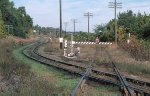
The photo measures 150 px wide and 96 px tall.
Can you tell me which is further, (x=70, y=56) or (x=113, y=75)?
(x=70, y=56)

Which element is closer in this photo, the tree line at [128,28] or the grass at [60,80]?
the grass at [60,80]

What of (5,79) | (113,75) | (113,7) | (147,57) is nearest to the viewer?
(5,79)

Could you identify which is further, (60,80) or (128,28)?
(128,28)

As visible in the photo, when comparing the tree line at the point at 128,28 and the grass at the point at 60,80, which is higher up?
the tree line at the point at 128,28

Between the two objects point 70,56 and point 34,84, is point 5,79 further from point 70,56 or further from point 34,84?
point 70,56

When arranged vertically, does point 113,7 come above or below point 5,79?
above

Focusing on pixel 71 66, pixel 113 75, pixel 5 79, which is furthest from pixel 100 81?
pixel 71 66

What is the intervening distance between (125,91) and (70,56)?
26.8 meters

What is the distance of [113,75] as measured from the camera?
65.2ft

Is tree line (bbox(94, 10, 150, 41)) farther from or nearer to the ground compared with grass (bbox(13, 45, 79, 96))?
farther from the ground

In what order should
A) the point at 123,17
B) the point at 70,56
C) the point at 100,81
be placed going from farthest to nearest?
1. the point at 123,17
2. the point at 70,56
3. the point at 100,81

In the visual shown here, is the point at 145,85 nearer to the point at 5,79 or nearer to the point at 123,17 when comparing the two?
the point at 5,79

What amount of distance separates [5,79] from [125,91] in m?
5.32

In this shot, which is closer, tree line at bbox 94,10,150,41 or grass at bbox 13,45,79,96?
grass at bbox 13,45,79,96
